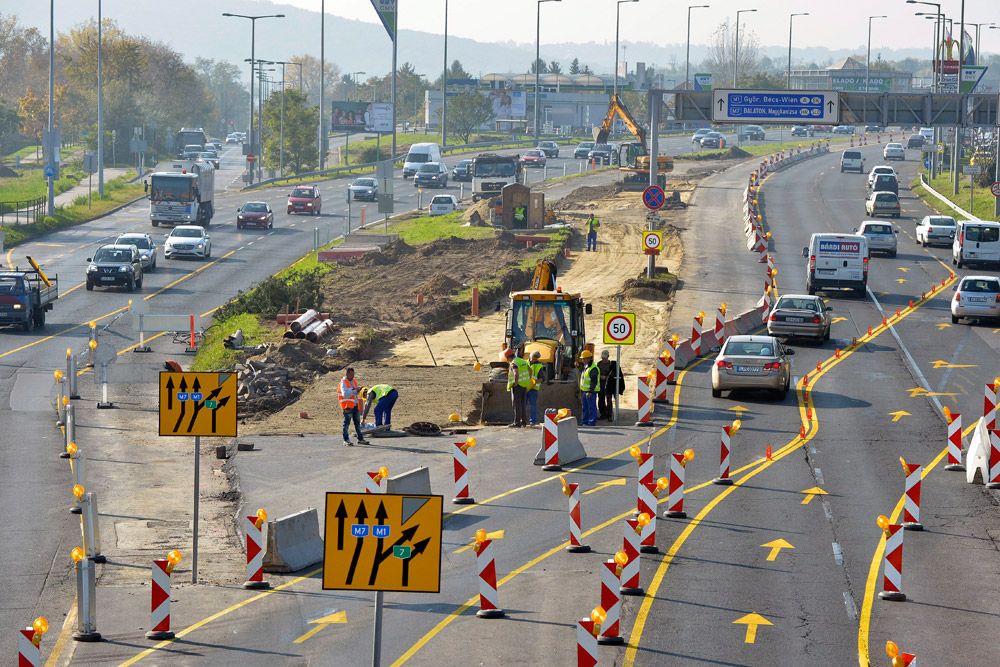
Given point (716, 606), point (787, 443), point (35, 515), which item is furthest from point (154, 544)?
point (787, 443)

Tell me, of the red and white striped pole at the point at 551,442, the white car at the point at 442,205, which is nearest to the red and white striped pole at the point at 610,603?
the red and white striped pole at the point at 551,442

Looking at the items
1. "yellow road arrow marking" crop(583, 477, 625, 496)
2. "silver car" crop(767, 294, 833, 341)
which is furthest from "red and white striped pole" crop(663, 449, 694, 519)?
"silver car" crop(767, 294, 833, 341)

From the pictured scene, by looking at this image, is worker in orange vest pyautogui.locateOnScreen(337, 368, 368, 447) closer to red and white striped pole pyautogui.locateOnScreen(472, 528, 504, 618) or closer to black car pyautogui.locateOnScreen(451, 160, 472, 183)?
red and white striped pole pyautogui.locateOnScreen(472, 528, 504, 618)

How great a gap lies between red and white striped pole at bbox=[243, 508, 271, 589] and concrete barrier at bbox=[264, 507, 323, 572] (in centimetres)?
62

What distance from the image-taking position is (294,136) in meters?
118

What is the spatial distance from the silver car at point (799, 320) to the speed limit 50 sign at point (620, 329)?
38.5 feet

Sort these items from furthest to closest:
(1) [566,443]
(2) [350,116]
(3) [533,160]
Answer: (2) [350,116]
(3) [533,160]
(1) [566,443]

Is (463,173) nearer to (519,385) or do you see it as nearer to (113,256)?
(113,256)

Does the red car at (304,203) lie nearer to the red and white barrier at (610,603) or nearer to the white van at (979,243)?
the white van at (979,243)

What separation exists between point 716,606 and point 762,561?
8.02 ft

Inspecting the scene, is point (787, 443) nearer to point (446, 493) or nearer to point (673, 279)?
point (446, 493)

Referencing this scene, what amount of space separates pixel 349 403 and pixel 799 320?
16657 millimetres

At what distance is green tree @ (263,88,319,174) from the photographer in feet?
386

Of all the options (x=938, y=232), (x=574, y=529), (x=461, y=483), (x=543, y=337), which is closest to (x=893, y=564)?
(x=574, y=529)
